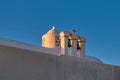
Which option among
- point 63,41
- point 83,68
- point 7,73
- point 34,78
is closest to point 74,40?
point 63,41

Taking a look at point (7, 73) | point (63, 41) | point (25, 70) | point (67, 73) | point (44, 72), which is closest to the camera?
point (7, 73)

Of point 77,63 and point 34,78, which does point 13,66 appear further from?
point 77,63

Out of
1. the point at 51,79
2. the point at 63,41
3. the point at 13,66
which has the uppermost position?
the point at 63,41

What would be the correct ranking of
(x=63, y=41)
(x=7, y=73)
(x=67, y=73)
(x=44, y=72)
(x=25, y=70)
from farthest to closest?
(x=63, y=41), (x=67, y=73), (x=44, y=72), (x=25, y=70), (x=7, y=73)

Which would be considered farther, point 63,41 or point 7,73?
point 63,41

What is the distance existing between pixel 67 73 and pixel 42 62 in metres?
0.84

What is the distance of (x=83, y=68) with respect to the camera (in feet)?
20.5

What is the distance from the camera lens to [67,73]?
586 cm

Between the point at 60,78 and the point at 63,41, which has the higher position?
the point at 63,41

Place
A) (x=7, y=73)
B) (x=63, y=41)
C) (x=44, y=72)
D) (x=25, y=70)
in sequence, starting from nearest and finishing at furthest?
(x=7, y=73) < (x=25, y=70) < (x=44, y=72) < (x=63, y=41)

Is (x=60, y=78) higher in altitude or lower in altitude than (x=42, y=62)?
lower

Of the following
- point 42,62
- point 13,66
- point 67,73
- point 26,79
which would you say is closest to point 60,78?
point 67,73

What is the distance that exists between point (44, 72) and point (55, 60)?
1.54ft

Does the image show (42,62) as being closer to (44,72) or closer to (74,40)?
(44,72)
